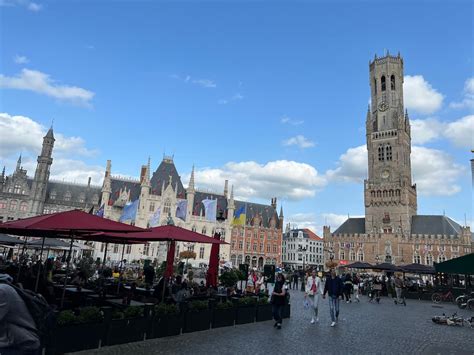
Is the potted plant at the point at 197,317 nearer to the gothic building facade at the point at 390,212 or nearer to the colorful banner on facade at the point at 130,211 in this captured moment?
the colorful banner on facade at the point at 130,211

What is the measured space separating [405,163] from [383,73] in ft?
74.4

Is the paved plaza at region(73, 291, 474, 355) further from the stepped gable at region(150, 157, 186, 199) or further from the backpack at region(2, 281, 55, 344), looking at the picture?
the stepped gable at region(150, 157, 186, 199)

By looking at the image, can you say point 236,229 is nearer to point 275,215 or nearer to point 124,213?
point 275,215

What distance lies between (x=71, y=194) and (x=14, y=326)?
239ft

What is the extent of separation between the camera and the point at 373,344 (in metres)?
9.46

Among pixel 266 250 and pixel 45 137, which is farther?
pixel 266 250

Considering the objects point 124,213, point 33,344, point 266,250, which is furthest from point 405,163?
point 33,344

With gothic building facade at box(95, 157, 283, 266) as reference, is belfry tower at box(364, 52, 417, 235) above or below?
above

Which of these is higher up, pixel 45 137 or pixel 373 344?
pixel 45 137

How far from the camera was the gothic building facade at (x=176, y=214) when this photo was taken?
60.9 meters

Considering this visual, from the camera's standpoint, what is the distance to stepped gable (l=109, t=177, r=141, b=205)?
63.7m

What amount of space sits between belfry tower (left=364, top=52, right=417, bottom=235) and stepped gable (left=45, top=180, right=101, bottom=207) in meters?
57.4

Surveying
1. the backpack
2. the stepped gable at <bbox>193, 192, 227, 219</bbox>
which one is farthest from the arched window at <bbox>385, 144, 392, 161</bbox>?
the backpack

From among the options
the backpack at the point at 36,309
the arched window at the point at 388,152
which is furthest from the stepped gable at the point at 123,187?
the backpack at the point at 36,309
